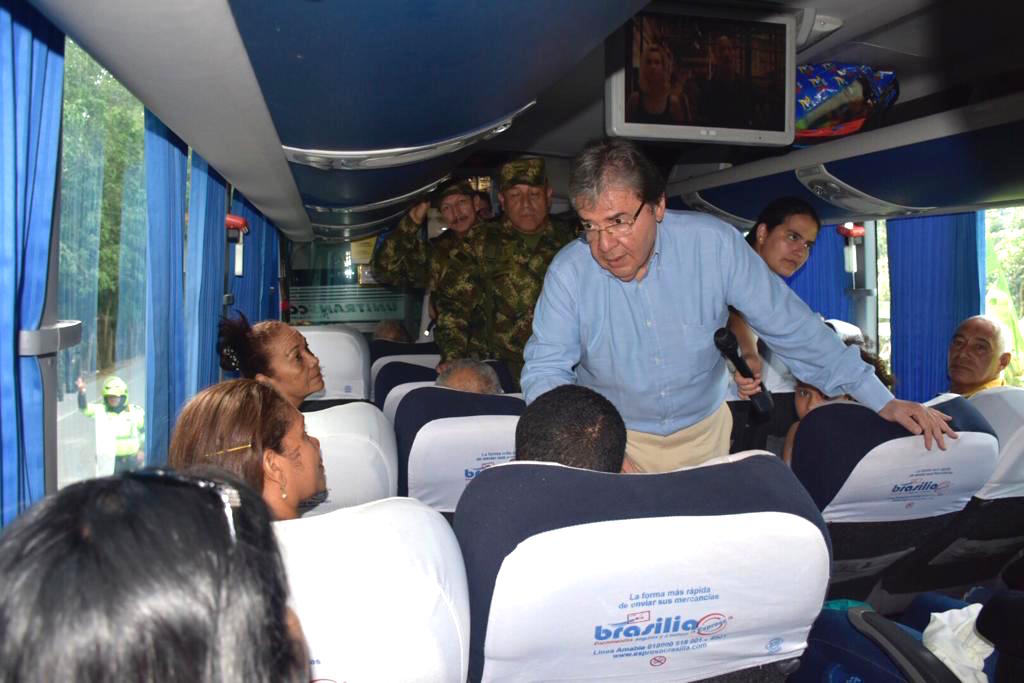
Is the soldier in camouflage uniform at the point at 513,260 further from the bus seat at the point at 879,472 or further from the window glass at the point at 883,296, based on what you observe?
the window glass at the point at 883,296

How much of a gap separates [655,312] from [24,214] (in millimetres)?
1805

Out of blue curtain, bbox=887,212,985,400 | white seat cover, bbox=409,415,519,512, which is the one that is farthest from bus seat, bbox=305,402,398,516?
blue curtain, bbox=887,212,985,400

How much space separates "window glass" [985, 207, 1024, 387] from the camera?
16.0 feet

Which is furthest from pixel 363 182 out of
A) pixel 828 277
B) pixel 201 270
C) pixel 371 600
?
pixel 828 277

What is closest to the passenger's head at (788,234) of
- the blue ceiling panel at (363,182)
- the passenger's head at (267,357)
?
the blue ceiling panel at (363,182)

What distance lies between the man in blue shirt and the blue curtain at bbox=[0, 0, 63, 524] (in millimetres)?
1330

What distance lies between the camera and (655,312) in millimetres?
2664

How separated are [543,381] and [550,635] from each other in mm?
1121

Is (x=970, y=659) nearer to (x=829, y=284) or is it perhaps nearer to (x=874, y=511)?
(x=874, y=511)

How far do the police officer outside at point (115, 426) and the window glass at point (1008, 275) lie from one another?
185 inches

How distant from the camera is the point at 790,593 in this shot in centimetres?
149

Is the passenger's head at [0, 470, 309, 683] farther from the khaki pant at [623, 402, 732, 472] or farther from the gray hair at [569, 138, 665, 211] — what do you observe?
the khaki pant at [623, 402, 732, 472]

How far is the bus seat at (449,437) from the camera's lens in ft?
8.16

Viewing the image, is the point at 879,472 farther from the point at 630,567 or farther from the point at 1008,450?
the point at 630,567
